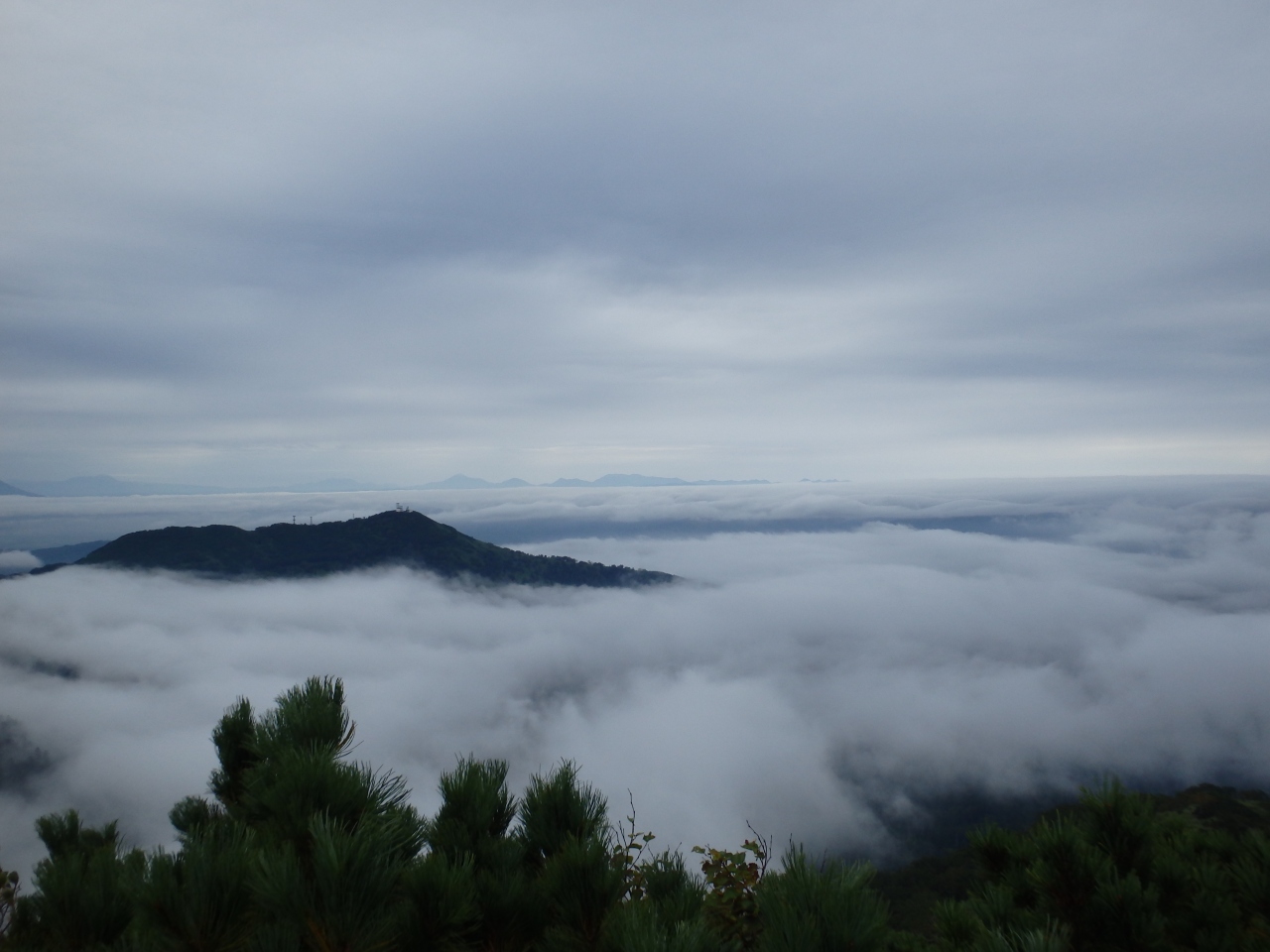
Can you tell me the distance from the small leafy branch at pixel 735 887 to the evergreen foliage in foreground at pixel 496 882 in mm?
58

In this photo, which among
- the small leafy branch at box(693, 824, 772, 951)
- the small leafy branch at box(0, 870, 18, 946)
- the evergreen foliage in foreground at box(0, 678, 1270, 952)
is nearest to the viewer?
the evergreen foliage in foreground at box(0, 678, 1270, 952)

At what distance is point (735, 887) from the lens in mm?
6250

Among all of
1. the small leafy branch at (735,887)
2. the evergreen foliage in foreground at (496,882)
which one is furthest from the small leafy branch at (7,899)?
the small leafy branch at (735,887)

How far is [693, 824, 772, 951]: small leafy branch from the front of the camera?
477 centimetres

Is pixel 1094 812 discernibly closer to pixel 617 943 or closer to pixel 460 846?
pixel 617 943

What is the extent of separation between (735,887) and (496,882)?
143 inches

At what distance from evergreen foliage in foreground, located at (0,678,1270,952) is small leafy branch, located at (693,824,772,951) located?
58 mm

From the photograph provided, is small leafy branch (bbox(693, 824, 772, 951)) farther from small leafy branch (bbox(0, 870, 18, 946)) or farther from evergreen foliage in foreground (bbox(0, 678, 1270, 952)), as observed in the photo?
small leafy branch (bbox(0, 870, 18, 946))

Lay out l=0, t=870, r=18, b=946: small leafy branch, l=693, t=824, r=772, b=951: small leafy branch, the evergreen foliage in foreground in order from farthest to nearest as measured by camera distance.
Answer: l=693, t=824, r=772, b=951: small leafy branch < l=0, t=870, r=18, b=946: small leafy branch < the evergreen foliage in foreground

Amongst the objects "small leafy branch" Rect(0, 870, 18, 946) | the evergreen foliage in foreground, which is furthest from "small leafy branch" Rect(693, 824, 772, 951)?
"small leafy branch" Rect(0, 870, 18, 946)

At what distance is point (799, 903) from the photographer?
8.71ft

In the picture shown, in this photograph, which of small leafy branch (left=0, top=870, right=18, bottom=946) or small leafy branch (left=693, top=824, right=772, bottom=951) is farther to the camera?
small leafy branch (left=693, top=824, right=772, bottom=951)

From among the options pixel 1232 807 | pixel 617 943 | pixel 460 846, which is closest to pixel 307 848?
pixel 460 846

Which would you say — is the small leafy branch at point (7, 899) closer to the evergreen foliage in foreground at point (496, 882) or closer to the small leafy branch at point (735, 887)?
the evergreen foliage in foreground at point (496, 882)
